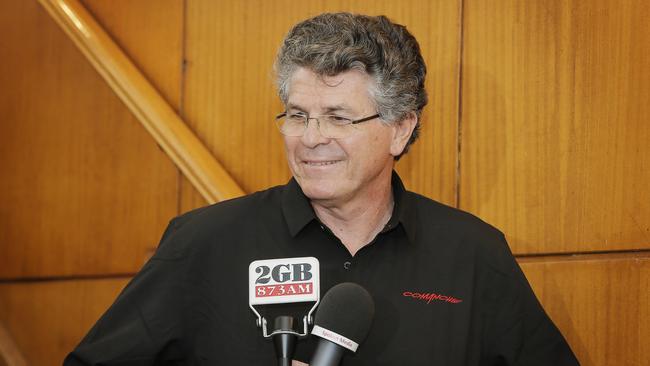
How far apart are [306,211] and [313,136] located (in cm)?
19

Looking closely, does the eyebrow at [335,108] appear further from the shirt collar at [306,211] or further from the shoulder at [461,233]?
the shoulder at [461,233]

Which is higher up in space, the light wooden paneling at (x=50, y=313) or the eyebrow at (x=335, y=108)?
the eyebrow at (x=335, y=108)

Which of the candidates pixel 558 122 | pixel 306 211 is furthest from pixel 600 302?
pixel 306 211

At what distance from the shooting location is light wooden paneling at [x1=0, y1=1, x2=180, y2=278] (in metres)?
2.91

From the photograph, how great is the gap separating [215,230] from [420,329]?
51cm

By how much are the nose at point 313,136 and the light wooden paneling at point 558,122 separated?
0.77m

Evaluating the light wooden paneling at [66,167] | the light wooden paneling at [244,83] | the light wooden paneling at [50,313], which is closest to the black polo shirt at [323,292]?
the light wooden paneling at [244,83]

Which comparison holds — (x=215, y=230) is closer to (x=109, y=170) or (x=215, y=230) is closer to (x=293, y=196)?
(x=293, y=196)

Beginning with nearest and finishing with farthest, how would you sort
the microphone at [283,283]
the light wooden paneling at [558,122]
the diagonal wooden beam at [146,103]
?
1. the microphone at [283,283]
2. the light wooden paneling at [558,122]
3. the diagonal wooden beam at [146,103]

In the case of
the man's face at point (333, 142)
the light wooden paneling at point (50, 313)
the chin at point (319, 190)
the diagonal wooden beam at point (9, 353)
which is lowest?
the diagonal wooden beam at point (9, 353)

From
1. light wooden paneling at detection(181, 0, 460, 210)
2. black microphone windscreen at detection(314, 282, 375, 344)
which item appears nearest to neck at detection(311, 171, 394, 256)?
black microphone windscreen at detection(314, 282, 375, 344)

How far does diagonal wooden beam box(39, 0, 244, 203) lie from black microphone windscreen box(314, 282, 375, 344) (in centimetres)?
108

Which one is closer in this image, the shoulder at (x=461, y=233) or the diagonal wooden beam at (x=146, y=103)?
the shoulder at (x=461, y=233)

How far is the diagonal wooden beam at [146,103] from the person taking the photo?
2.74 metres
